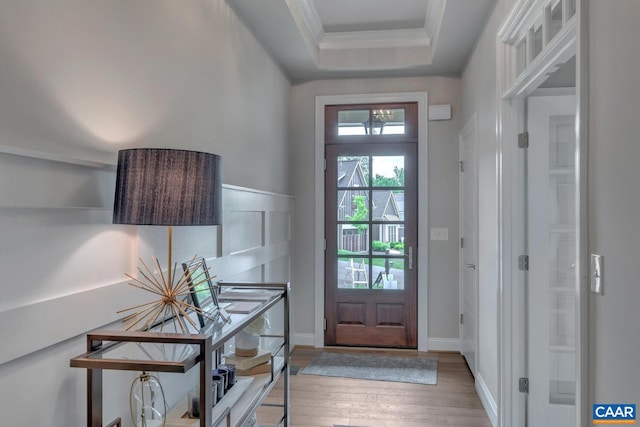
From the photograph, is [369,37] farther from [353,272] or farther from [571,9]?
[571,9]

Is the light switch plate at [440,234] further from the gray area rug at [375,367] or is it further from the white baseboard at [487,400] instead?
the white baseboard at [487,400]

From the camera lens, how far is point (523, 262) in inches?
94.3

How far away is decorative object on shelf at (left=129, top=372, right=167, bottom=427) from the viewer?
1.41m

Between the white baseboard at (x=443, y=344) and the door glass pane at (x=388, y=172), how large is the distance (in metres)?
1.48

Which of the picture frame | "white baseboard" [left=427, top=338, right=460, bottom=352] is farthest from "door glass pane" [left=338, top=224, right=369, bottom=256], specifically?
the picture frame

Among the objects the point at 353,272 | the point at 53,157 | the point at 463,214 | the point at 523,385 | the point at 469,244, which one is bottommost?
the point at 523,385

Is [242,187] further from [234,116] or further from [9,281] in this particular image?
[9,281]

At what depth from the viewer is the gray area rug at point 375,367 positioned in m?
3.39
